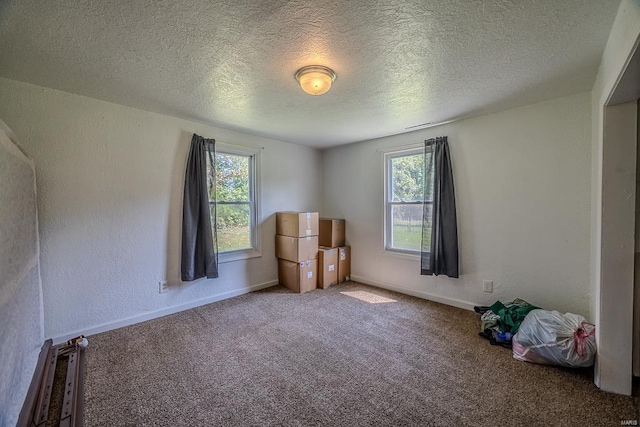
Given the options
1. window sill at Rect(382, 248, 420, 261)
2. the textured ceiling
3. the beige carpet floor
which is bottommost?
the beige carpet floor

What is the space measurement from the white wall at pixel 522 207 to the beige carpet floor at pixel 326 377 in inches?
23.1

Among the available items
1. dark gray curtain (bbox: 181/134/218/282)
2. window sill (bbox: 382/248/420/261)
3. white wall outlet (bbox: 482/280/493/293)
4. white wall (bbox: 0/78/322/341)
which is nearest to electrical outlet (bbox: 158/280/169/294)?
white wall (bbox: 0/78/322/341)

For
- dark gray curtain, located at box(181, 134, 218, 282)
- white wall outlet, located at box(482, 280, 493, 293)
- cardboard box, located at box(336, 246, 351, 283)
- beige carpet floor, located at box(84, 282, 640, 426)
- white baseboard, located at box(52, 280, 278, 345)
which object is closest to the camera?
beige carpet floor, located at box(84, 282, 640, 426)

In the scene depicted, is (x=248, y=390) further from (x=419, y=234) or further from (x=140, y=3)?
(x=419, y=234)

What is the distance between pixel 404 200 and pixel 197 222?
2800 millimetres

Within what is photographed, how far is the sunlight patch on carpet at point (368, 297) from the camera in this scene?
3469 mm

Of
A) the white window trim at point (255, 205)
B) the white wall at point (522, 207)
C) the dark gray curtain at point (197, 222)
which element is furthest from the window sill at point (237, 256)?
the white wall at point (522, 207)

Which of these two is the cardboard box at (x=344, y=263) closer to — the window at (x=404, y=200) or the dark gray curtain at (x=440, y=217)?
the window at (x=404, y=200)

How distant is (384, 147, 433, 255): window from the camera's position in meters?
3.68

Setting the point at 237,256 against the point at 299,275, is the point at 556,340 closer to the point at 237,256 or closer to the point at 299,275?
the point at 299,275

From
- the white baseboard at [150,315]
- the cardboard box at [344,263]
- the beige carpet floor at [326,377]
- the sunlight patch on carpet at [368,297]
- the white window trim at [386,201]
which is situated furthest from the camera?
the cardboard box at [344,263]

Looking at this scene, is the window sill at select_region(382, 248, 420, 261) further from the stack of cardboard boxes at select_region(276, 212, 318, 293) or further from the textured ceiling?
the textured ceiling

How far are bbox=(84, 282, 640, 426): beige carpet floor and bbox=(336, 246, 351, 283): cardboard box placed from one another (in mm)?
1353

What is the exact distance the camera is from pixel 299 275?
380 cm
